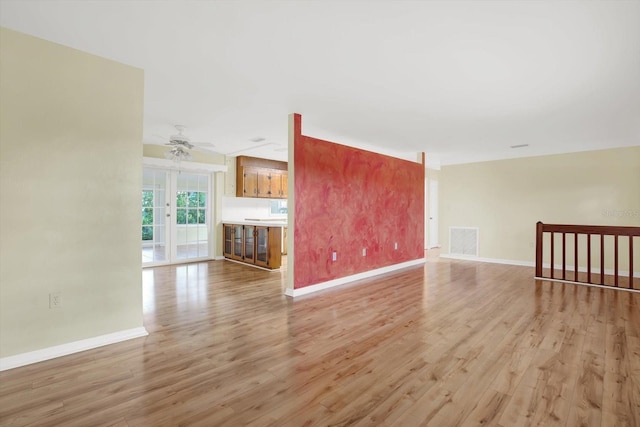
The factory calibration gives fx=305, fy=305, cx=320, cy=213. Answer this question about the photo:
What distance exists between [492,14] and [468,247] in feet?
21.0

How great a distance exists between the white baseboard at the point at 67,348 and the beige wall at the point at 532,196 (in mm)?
7154

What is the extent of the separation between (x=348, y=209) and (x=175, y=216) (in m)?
3.76

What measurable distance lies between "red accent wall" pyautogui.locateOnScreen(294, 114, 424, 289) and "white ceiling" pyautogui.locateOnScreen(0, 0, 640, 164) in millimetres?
595

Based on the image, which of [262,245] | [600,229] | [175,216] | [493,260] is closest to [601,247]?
[600,229]

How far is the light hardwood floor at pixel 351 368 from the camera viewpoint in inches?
67.1

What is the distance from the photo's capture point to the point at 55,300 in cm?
237

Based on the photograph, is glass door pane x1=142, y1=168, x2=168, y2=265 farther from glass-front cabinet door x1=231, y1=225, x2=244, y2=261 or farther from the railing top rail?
the railing top rail

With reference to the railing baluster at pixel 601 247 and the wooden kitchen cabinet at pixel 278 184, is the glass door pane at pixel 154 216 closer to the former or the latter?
the wooden kitchen cabinet at pixel 278 184

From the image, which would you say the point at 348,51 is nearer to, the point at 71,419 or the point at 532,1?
the point at 532,1

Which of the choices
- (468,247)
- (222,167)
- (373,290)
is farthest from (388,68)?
(468,247)

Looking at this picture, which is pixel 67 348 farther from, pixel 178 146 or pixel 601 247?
pixel 601 247

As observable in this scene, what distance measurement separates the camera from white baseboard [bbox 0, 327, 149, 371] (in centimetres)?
218

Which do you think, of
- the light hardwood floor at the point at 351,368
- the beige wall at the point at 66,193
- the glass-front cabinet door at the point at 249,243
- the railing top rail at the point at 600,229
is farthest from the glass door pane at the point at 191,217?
the railing top rail at the point at 600,229

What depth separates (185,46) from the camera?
2434mm
